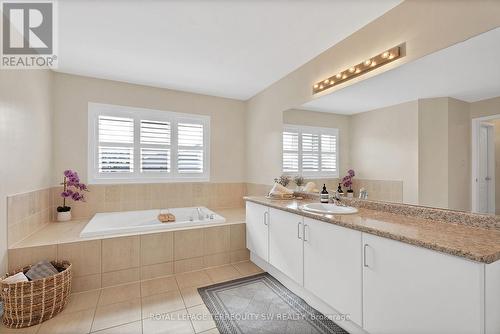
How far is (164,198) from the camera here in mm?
3559

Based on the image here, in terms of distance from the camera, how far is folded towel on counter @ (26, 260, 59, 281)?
1882 millimetres

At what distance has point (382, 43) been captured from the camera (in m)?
1.86

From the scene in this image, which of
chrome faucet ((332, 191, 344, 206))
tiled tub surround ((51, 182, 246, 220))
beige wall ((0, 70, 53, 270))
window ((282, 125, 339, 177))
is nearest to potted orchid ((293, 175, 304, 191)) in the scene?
window ((282, 125, 339, 177))

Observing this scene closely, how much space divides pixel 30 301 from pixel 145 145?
7.12 ft

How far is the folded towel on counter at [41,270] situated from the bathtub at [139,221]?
0.35 metres

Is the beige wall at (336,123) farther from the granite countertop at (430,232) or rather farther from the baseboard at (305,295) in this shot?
the baseboard at (305,295)

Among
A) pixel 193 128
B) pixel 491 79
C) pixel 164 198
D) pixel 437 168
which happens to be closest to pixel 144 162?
pixel 164 198

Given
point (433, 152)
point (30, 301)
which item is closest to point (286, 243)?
point (433, 152)

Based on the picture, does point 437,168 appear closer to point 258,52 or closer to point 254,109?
point 258,52

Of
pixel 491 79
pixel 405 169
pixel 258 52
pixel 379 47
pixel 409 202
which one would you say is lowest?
pixel 409 202

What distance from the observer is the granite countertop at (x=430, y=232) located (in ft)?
3.38

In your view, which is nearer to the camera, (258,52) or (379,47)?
(379,47)

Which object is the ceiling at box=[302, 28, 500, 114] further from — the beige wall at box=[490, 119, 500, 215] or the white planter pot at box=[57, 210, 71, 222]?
the white planter pot at box=[57, 210, 71, 222]

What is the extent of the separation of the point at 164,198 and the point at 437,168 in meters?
3.27
